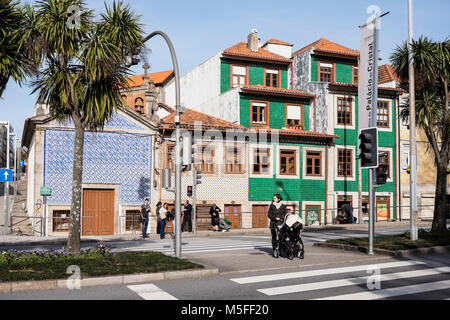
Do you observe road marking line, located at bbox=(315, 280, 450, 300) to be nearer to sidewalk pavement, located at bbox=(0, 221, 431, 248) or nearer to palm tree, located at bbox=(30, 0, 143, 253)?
palm tree, located at bbox=(30, 0, 143, 253)

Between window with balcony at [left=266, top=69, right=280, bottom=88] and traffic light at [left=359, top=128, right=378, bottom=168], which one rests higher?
window with balcony at [left=266, top=69, right=280, bottom=88]

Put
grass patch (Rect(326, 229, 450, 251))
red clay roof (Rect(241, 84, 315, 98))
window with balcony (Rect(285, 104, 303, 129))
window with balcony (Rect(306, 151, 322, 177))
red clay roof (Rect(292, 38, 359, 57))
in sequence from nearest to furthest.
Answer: grass patch (Rect(326, 229, 450, 251)) → red clay roof (Rect(241, 84, 315, 98)) → window with balcony (Rect(306, 151, 322, 177)) → window with balcony (Rect(285, 104, 303, 129)) → red clay roof (Rect(292, 38, 359, 57))

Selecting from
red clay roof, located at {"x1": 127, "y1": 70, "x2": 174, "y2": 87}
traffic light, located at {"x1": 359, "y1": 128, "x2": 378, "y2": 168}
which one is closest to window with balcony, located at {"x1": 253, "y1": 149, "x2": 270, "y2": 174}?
traffic light, located at {"x1": 359, "y1": 128, "x2": 378, "y2": 168}

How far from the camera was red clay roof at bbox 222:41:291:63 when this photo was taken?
1387 inches

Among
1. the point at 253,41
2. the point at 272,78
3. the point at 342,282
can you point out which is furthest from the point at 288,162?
the point at 342,282

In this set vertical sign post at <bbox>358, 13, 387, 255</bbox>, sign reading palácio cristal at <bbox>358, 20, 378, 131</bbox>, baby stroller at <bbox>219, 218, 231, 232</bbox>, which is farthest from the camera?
baby stroller at <bbox>219, 218, 231, 232</bbox>

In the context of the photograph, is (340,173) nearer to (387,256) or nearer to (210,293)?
(387,256)

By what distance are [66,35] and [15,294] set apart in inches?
244

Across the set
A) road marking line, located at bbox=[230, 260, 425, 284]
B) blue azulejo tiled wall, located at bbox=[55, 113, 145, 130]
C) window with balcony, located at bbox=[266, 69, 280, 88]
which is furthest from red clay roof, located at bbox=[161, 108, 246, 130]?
road marking line, located at bbox=[230, 260, 425, 284]

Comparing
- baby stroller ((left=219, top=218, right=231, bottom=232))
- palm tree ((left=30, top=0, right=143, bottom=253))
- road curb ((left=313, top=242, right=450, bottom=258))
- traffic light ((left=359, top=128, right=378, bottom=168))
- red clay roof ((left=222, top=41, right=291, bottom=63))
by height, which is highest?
red clay roof ((left=222, top=41, right=291, bottom=63))

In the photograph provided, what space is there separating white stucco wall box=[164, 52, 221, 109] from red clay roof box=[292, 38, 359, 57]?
6224 millimetres

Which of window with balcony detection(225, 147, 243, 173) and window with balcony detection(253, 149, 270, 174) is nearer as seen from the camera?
window with balcony detection(225, 147, 243, 173)

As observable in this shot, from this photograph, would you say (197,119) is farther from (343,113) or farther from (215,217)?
(343,113)

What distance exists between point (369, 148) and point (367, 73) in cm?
428
